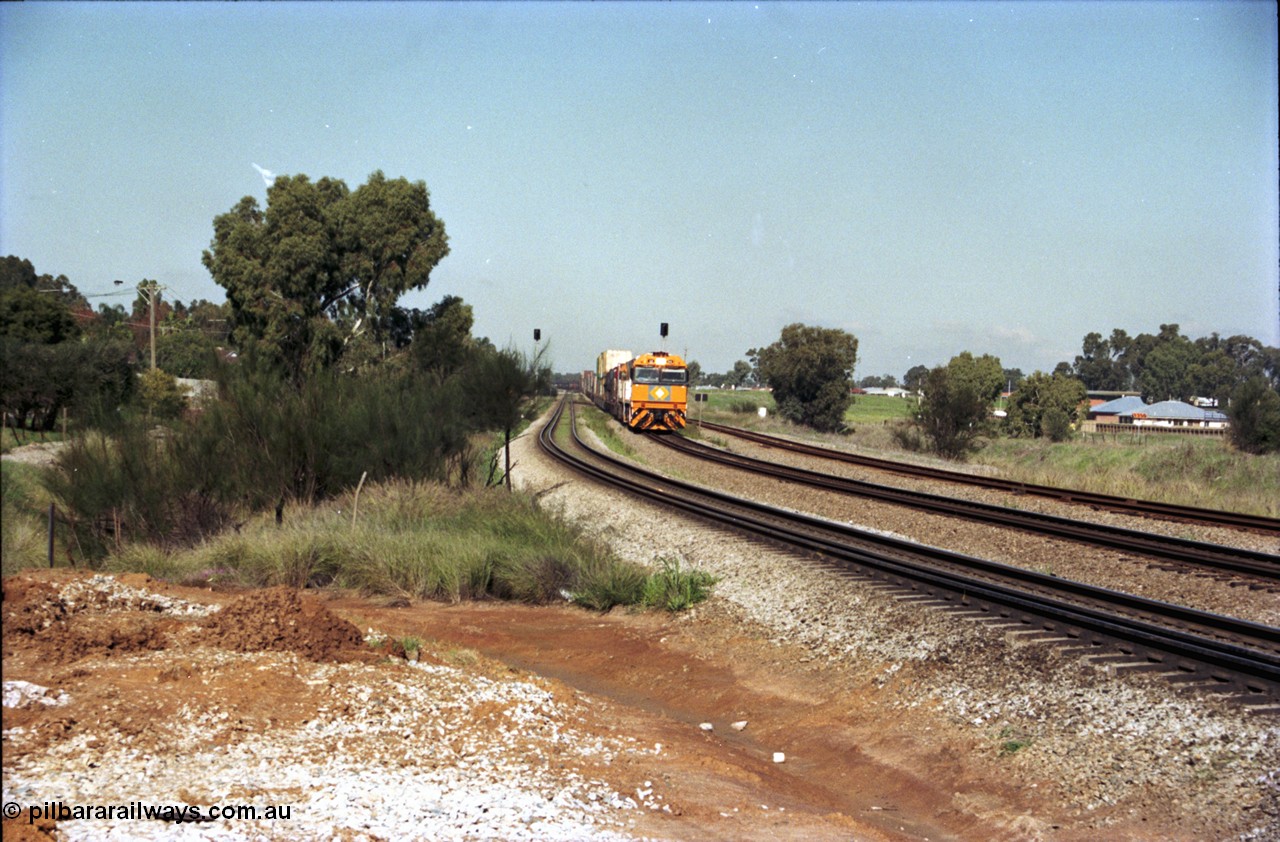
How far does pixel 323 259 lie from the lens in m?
39.7

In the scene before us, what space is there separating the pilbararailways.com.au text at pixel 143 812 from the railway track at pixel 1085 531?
12497 millimetres

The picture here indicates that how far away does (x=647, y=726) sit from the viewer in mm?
7762

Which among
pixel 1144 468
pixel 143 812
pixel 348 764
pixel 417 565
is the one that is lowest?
pixel 1144 468

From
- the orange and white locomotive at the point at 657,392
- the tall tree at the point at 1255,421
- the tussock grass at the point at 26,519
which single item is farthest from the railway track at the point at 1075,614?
the tall tree at the point at 1255,421

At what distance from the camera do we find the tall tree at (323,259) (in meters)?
37.7

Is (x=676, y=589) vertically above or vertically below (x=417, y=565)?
below

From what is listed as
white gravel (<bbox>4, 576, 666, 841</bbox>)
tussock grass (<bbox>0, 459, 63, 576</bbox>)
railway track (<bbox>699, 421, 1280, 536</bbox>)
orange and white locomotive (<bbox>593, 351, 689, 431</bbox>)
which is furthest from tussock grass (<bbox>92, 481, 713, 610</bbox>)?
orange and white locomotive (<bbox>593, 351, 689, 431</bbox>)

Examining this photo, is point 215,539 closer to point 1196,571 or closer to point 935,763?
point 935,763

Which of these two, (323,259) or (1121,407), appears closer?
(323,259)

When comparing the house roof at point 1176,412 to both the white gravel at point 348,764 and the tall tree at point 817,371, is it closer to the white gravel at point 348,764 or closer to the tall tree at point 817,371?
the tall tree at point 817,371

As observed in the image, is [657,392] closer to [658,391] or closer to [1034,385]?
[658,391]

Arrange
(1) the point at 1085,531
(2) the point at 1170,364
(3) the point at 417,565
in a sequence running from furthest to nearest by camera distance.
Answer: (2) the point at 1170,364
(1) the point at 1085,531
(3) the point at 417,565

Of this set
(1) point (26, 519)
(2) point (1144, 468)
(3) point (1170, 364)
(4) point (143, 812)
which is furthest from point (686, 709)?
(3) point (1170, 364)

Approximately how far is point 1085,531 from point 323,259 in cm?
3174
